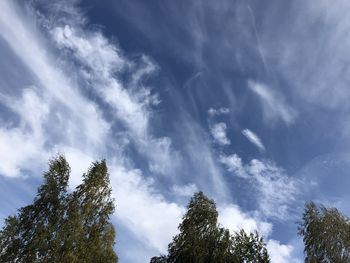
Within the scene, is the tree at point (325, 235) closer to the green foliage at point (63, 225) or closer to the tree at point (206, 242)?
the tree at point (206, 242)

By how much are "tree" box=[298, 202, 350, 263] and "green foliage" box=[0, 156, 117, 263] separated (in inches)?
934

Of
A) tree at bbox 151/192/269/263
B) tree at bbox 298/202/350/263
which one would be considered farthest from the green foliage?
tree at bbox 298/202/350/263

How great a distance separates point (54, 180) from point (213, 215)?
19144 mm

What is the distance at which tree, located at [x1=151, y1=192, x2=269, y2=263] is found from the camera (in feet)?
120

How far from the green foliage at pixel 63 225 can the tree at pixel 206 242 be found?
8.02 metres

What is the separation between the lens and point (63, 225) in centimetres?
3300

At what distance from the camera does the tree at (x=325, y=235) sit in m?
38.8

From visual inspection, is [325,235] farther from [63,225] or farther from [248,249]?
[63,225]

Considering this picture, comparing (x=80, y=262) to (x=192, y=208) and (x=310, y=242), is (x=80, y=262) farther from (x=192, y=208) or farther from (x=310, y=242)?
(x=310, y=242)

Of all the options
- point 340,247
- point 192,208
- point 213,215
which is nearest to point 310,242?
point 340,247

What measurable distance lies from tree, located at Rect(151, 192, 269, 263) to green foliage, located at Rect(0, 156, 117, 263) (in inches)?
316

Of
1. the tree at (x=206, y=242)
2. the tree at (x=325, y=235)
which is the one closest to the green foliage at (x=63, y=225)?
the tree at (x=206, y=242)

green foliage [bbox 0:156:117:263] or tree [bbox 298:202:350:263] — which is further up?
tree [bbox 298:202:350:263]

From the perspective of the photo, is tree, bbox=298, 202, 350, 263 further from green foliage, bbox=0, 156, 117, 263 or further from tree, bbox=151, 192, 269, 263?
green foliage, bbox=0, 156, 117, 263
